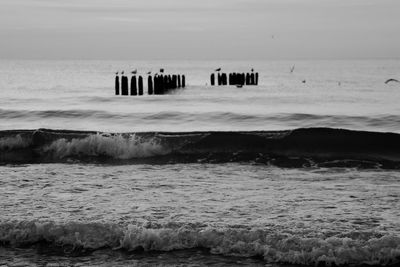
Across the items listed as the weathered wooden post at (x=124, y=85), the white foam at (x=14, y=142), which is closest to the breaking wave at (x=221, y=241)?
the white foam at (x=14, y=142)

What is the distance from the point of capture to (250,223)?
820 cm

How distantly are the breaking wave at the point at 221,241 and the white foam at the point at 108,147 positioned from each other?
7656 mm

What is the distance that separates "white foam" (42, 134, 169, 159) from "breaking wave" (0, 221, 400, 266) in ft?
25.1

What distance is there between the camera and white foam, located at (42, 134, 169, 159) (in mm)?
15836

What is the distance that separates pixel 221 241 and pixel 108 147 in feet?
29.6

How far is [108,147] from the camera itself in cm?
1609

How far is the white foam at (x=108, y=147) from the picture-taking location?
52.0ft

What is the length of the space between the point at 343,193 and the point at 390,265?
3.54m

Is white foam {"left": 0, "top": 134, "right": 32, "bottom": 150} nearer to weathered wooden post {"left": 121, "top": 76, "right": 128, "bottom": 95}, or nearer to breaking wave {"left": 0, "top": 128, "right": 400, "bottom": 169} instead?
breaking wave {"left": 0, "top": 128, "right": 400, "bottom": 169}

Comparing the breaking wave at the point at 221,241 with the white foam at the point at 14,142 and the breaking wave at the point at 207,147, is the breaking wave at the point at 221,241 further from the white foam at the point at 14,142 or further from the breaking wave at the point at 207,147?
the white foam at the point at 14,142

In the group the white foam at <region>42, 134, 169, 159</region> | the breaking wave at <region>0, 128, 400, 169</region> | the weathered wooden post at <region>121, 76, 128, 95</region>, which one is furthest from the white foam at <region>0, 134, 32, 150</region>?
the weathered wooden post at <region>121, 76, 128, 95</region>

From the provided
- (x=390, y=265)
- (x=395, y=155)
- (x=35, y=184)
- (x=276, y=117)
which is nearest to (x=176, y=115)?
(x=276, y=117)

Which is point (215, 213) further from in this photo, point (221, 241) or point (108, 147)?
point (108, 147)

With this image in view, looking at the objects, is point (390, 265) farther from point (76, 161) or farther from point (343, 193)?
point (76, 161)
